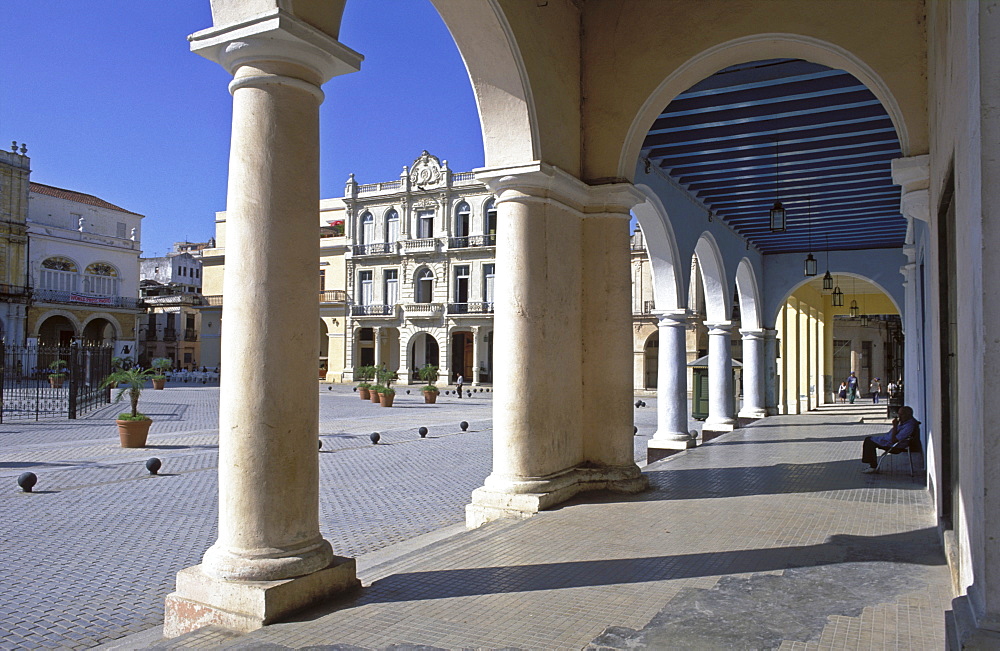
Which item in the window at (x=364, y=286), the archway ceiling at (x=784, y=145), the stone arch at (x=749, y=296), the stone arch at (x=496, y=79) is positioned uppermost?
the window at (x=364, y=286)

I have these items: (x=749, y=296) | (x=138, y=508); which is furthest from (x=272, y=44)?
(x=749, y=296)

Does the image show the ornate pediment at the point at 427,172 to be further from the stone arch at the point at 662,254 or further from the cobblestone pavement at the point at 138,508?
the stone arch at the point at 662,254

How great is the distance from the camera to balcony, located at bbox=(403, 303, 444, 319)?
43.5m

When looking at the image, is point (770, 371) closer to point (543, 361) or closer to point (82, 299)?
point (543, 361)

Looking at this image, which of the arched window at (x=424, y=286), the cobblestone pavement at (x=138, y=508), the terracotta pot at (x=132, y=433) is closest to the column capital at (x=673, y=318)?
the cobblestone pavement at (x=138, y=508)

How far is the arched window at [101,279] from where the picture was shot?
4606 cm

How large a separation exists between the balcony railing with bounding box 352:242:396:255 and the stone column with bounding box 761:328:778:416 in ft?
95.0

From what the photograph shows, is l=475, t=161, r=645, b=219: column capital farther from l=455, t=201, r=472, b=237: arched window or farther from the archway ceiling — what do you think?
l=455, t=201, r=472, b=237: arched window

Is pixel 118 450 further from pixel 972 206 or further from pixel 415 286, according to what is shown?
pixel 415 286

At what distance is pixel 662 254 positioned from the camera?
12.7 meters

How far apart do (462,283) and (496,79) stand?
3757 centimetres

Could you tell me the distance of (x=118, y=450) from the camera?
13.1 meters

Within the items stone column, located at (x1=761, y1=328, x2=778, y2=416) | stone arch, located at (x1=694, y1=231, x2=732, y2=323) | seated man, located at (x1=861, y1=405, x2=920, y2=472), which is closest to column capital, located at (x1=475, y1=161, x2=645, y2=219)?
seated man, located at (x1=861, y1=405, x2=920, y2=472)

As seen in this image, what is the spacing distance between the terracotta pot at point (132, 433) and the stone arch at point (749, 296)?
13.8 metres
